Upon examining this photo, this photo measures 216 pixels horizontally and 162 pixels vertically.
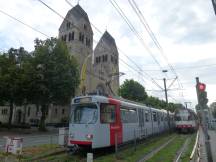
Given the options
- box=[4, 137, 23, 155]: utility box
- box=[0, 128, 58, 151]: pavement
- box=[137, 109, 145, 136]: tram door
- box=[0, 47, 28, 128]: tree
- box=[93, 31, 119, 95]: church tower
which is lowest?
box=[0, 128, 58, 151]: pavement

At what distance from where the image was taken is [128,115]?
1480cm

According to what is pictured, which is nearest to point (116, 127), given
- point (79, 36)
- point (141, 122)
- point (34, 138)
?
point (141, 122)

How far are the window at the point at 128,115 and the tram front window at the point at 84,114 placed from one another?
8.46 ft

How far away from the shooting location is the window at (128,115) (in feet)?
45.6

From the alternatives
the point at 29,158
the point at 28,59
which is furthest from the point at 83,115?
the point at 28,59

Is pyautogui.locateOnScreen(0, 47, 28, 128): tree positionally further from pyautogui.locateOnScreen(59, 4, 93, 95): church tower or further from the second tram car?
→ pyautogui.locateOnScreen(59, 4, 93, 95): church tower

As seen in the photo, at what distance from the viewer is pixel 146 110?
19641 mm

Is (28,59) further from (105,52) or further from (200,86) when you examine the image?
(105,52)

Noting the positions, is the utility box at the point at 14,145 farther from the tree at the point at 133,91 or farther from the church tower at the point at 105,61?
the church tower at the point at 105,61

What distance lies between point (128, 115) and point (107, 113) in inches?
119

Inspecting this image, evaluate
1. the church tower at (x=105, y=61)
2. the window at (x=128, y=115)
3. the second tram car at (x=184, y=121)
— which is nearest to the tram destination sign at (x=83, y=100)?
the window at (x=128, y=115)

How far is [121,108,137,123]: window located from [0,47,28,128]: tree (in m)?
19.9

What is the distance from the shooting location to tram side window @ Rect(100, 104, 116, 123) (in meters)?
11.8

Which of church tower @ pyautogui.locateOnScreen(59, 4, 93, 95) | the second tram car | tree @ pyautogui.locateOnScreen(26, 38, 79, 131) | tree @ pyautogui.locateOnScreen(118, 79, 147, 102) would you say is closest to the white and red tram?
the second tram car
